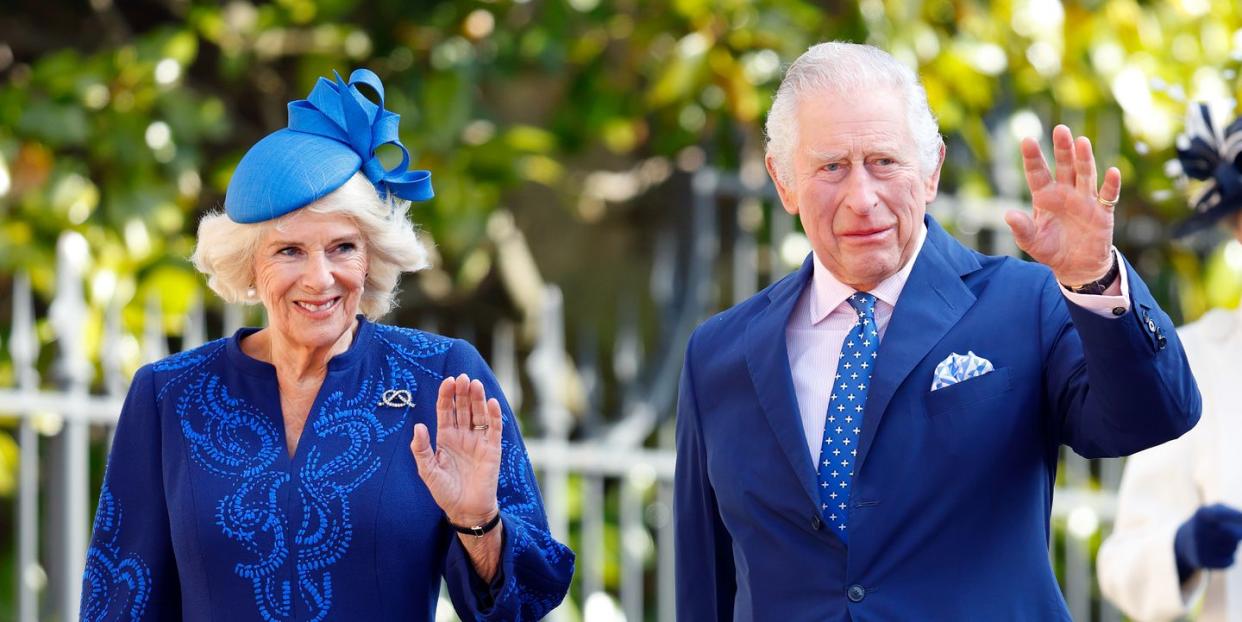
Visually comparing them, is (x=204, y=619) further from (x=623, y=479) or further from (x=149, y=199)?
(x=149, y=199)

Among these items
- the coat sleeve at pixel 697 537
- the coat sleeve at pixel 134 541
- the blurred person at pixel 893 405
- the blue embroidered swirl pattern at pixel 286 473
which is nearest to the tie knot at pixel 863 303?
the blurred person at pixel 893 405

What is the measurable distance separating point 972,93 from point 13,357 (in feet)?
8.18

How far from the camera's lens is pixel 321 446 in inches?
117

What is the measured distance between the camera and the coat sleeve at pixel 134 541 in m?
2.98

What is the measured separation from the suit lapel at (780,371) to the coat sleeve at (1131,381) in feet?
1.25

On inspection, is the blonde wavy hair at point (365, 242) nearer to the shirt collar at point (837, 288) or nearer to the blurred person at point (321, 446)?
the blurred person at point (321, 446)

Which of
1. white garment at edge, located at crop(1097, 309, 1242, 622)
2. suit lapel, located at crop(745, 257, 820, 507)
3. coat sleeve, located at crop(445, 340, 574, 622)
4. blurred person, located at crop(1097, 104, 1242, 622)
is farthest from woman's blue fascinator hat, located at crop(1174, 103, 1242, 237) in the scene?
coat sleeve, located at crop(445, 340, 574, 622)

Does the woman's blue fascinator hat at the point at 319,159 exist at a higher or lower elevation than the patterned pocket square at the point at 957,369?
higher

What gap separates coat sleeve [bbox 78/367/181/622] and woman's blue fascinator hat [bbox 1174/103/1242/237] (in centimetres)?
184

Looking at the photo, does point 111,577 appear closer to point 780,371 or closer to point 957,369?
point 780,371

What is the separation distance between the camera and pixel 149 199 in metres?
5.03

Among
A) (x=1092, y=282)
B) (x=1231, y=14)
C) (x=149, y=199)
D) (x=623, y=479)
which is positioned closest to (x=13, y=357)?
(x=149, y=199)

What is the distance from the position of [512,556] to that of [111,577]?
24.5 inches

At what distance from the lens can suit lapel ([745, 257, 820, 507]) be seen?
277 centimetres
